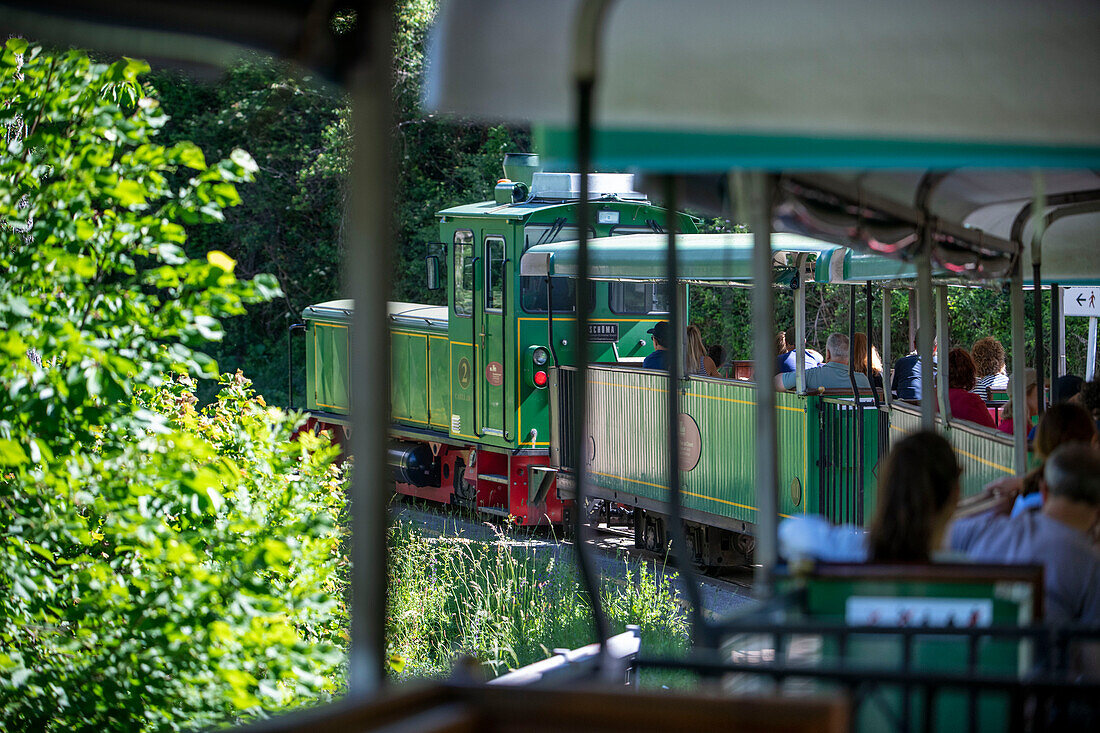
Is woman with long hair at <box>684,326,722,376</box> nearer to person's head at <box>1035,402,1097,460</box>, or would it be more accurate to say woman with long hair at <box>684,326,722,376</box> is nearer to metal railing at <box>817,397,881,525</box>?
metal railing at <box>817,397,881,525</box>

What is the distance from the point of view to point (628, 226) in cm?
1423

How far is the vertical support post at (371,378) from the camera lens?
166cm

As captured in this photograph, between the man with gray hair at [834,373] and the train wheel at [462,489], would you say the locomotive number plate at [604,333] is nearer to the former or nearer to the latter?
the train wheel at [462,489]

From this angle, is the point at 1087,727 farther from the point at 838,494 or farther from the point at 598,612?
the point at 838,494

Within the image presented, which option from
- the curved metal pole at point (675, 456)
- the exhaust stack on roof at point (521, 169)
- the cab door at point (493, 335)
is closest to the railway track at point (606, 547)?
the cab door at point (493, 335)

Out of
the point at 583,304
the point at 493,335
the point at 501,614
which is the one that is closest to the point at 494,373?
the point at 493,335

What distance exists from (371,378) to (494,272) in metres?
12.5

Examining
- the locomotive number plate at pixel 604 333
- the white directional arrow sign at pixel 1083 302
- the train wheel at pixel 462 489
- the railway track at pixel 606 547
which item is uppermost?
the white directional arrow sign at pixel 1083 302

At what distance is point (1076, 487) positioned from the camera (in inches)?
128

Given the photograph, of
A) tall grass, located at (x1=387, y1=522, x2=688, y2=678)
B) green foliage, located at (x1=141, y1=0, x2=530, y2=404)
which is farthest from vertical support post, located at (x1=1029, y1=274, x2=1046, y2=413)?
green foliage, located at (x1=141, y1=0, x2=530, y2=404)

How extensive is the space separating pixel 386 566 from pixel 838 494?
8275mm

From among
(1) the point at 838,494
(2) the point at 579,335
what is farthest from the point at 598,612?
(1) the point at 838,494

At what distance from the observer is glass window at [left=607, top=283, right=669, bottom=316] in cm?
1443

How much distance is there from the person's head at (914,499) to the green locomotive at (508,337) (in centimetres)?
975
